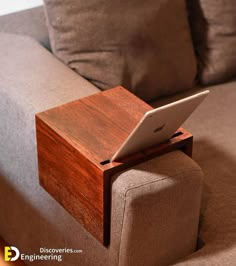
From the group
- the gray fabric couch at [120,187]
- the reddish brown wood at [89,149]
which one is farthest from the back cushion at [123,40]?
the reddish brown wood at [89,149]

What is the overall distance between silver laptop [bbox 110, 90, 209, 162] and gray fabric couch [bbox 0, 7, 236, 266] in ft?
0.14

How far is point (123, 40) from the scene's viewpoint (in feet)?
6.07

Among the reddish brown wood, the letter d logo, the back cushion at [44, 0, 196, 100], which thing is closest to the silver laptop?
the reddish brown wood

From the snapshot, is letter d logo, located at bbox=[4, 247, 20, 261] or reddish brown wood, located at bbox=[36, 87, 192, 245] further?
A: letter d logo, located at bbox=[4, 247, 20, 261]

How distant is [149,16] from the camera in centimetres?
189

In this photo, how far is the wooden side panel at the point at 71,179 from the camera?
138cm

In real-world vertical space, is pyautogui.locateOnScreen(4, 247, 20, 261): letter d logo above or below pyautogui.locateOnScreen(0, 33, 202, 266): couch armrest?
below

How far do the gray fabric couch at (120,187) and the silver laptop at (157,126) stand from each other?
0.04m

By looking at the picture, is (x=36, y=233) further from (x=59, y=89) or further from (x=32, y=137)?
(x=59, y=89)

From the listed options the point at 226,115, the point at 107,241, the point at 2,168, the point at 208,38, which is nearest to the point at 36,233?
the point at 2,168

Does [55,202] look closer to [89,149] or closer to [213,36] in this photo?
[89,149]

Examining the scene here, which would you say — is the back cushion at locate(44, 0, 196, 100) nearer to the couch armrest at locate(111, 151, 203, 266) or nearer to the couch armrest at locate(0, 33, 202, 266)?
the couch armrest at locate(0, 33, 202, 266)

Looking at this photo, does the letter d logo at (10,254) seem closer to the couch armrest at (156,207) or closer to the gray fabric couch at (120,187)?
the gray fabric couch at (120,187)

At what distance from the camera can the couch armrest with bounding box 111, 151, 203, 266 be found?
1.34 metres
